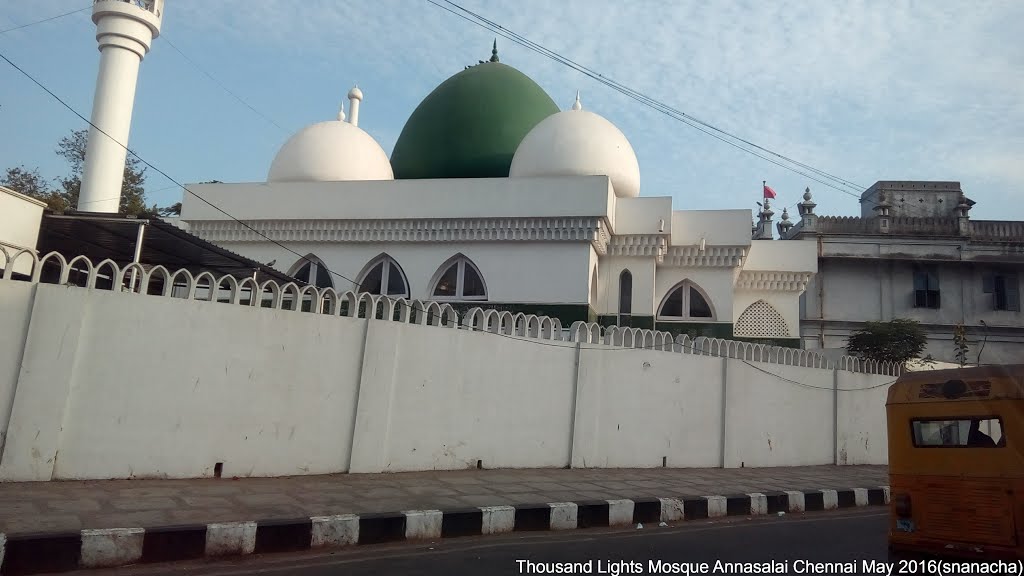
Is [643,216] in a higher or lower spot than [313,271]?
higher

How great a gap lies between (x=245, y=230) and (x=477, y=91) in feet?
19.8

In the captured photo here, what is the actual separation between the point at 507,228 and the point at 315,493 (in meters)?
8.67

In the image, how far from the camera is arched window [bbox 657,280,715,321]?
51.6ft

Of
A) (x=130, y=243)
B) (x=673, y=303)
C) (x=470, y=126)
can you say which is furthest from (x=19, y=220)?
A: (x=673, y=303)

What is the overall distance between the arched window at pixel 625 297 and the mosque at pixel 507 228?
3cm

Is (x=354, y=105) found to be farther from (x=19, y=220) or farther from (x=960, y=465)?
(x=960, y=465)

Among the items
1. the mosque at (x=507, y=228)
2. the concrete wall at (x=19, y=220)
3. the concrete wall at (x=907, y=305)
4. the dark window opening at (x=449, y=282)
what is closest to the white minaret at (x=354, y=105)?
the mosque at (x=507, y=228)

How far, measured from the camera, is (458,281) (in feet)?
48.3

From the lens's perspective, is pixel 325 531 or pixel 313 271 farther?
pixel 313 271

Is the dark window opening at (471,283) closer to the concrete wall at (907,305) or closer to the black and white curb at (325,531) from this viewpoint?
the black and white curb at (325,531)

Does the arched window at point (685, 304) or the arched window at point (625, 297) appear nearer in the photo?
the arched window at point (625, 297)

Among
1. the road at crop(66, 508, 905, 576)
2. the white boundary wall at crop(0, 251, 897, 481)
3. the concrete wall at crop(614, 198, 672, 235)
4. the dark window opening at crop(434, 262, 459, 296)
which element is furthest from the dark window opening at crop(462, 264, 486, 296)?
the road at crop(66, 508, 905, 576)

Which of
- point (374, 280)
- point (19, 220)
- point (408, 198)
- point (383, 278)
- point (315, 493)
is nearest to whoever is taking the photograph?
point (315, 493)

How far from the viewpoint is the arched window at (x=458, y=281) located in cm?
1460
